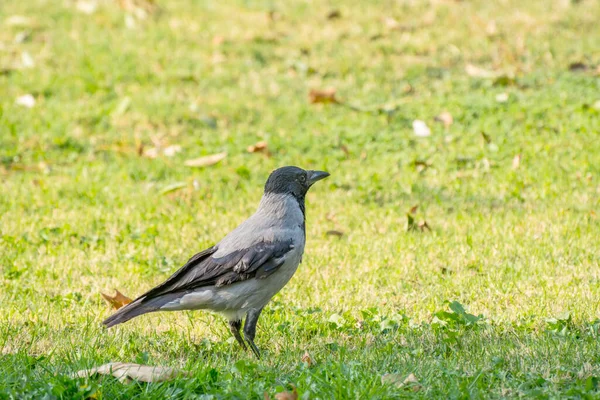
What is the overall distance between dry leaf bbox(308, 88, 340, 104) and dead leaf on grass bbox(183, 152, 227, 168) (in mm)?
1985

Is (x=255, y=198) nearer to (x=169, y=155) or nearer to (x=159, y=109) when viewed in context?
(x=169, y=155)

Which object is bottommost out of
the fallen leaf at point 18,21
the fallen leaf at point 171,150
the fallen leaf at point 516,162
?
the fallen leaf at point 171,150

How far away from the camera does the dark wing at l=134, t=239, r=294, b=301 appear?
18.4ft

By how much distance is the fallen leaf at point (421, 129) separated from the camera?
10078mm

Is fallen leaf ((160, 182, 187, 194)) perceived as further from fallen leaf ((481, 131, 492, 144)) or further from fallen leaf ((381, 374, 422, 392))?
fallen leaf ((381, 374, 422, 392))

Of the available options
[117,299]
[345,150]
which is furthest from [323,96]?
[117,299]

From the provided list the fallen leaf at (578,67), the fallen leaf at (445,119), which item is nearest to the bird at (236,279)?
the fallen leaf at (445,119)

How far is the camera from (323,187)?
29.9 feet

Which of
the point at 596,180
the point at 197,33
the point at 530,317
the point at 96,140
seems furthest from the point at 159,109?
the point at 530,317

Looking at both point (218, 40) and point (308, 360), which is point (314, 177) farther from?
point (218, 40)

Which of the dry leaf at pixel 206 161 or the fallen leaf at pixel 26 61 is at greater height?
the fallen leaf at pixel 26 61

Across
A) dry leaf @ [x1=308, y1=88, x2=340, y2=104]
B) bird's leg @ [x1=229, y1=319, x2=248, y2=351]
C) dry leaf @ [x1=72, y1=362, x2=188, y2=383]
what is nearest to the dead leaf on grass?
dry leaf @ [x1=308, y1=88, x2=340, y2=104]

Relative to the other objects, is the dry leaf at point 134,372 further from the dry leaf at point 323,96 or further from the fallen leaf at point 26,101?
the fallen leaf at point 26,101

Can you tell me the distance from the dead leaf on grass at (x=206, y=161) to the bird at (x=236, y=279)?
3.66 meters
